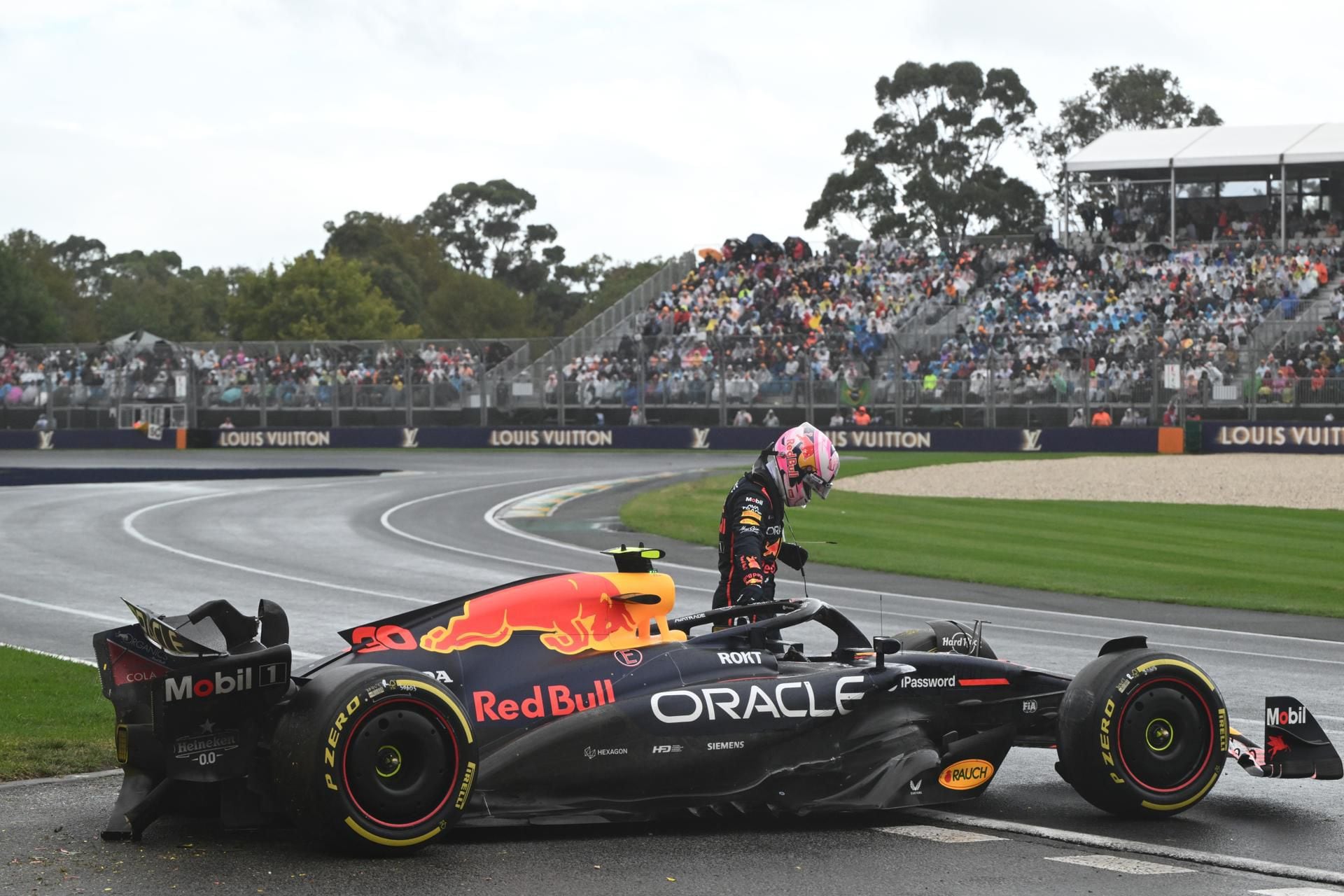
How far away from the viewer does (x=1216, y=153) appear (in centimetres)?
5444

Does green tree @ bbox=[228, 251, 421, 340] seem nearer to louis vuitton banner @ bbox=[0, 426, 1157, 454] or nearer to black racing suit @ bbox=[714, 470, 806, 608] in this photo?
louis vuitton banner @ bbox=[0, 426, 1157, 454]

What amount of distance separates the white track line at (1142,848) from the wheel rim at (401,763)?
2284 millimetres

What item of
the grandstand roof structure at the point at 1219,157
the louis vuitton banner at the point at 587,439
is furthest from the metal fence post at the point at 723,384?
the grandstand roof structure at the point at 1219,157

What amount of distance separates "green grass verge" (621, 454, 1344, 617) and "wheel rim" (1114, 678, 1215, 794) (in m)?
9.14

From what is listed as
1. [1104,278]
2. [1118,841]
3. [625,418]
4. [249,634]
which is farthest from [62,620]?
[1104,278]

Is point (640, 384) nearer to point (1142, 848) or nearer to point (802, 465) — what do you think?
point (802, 465)

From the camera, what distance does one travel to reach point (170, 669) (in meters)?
6.30

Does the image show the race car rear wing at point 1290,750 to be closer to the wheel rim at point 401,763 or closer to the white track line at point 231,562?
the wheel rim at point 401,763

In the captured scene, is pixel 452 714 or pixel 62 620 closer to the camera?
pixel 452 714

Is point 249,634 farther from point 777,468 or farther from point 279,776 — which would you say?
point 777,468

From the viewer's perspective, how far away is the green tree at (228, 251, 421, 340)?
8156 cm

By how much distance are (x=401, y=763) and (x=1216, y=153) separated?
53.1 meters

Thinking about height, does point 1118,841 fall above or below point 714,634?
below

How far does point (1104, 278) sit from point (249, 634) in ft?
147
